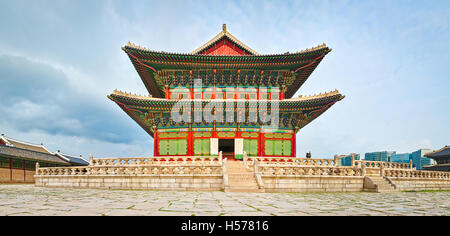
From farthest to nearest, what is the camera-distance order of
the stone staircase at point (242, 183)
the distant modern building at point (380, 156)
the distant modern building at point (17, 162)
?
1. the distant modern building at point (380, 156)
2. the distant modern building at point (17, 162)
3. the stone staircase at point (242, 183)

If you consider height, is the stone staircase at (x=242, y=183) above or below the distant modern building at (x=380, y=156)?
above

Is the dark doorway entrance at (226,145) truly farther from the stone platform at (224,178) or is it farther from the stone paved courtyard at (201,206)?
the stone paved courtyard at (201,206)

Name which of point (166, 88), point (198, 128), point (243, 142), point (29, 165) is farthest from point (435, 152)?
point (29, 165)

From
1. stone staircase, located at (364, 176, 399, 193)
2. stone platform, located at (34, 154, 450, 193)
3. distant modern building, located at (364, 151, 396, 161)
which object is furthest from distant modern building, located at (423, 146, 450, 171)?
distant modern building, located at (364, 151, 396, 161)

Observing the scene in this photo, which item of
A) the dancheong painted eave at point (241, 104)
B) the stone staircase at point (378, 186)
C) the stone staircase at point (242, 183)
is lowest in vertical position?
the stone staircase at point (378, 186)

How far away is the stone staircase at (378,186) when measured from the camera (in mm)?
12727

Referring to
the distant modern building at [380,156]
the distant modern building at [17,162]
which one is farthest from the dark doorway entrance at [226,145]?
the distant modern building at [380,156]

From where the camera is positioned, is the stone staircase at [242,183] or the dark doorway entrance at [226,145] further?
the dark doorway entrance at [226,145]

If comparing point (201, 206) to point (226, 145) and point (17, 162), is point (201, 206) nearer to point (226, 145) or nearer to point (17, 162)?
point (226, 145)

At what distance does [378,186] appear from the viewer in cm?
1273

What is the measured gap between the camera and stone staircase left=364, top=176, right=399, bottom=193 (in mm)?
12727

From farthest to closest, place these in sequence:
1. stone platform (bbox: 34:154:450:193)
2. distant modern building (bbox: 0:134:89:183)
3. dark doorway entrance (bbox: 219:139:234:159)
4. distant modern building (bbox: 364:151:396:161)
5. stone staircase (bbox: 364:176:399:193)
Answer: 1. distant modern building (bbox: 364:151:396:161)
2. dark doorway entrance (bbox: 219:139:234:159)
3. distant modern building (bbox: 0:134:89:183)
4. stone staircase (bbox: 364:176:399:193)
5. stone platform (bbox: 34:154:450:193)

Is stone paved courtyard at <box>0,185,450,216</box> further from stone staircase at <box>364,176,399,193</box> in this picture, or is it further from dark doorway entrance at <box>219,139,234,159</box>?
dark doorway entrance at <box>219,139,234,159</box>
